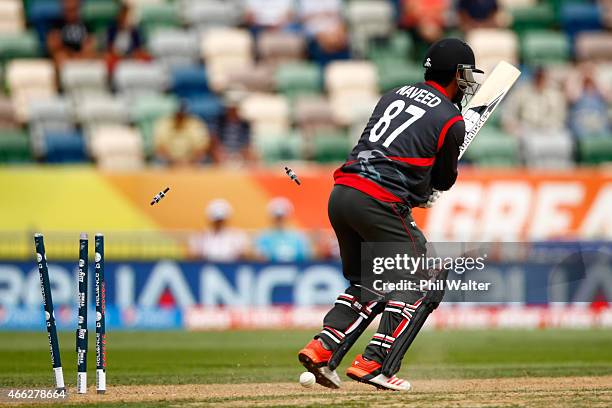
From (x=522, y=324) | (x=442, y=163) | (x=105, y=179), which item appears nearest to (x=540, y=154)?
(x=522, y=324)

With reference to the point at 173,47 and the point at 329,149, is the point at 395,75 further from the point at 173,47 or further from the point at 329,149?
the point at 173,47

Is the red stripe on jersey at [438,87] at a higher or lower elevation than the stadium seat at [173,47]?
lower

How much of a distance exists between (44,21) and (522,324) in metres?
8.67

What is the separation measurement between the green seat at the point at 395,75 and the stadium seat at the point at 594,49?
9.13 feet

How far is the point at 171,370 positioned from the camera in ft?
35.1

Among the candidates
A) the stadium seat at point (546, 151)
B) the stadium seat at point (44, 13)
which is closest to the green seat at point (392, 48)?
the stadium seat at point (546, 151)

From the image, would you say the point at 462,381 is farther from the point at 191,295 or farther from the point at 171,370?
the point at 191,295

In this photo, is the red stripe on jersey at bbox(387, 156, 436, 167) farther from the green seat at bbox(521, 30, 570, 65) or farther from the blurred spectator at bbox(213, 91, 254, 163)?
the green seat at bbox(521, 30, 570, 65)

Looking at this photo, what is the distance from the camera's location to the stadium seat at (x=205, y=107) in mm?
17984

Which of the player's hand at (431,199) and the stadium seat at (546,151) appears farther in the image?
the stadium seat at (546,151)

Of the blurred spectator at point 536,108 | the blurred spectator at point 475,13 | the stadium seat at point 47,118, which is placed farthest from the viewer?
the blurred spectator at point 475,13

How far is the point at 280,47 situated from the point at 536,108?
4.07 m

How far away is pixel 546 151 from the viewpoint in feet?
59.5

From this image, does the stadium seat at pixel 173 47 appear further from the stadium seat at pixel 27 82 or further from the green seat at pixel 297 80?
the stadium seat at pixel 27 82
